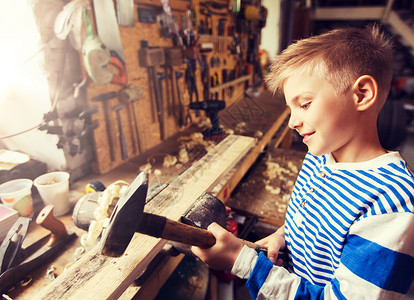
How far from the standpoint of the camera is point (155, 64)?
2.13m

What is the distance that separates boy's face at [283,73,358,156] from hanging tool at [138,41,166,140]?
1.48 m

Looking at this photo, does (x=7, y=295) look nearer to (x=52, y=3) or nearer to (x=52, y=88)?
(x=52, y=88)

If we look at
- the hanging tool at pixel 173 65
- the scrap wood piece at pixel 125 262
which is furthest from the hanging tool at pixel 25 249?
the hanging tool at pixel 173 65

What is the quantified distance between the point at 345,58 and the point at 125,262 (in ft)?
3.01

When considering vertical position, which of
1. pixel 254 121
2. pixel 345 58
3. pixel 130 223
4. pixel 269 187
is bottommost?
pixel 269 187

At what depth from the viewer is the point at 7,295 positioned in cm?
→ 92

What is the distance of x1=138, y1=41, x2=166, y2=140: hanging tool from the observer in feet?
6.70

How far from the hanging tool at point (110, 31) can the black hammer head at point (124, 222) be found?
1336 millimetres

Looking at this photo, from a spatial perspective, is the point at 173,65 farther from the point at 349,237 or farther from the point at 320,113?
the point at 349,237

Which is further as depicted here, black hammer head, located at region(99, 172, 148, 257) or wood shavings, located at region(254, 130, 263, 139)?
wood shavings, located at region(254, 130, 263, 139)

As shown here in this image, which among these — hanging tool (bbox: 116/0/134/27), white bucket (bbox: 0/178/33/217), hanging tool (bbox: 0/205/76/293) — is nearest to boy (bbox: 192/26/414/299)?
hanging tool (bbox: 0/205/76/293)

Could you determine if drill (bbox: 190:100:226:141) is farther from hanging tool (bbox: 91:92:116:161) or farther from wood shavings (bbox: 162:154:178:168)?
hanging tool (bbox: 91:92:116:161)

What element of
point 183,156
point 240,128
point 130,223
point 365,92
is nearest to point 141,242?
point 130,223

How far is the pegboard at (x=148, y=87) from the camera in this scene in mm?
1846
